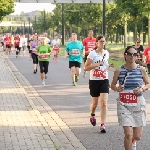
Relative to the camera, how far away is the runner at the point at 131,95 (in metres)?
7.19

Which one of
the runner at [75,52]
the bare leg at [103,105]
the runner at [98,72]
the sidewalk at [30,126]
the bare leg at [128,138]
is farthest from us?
the runner at [75,52]

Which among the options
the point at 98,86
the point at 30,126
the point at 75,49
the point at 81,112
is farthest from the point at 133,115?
the point at 75,49

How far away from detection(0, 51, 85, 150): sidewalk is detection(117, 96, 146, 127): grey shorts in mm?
1363

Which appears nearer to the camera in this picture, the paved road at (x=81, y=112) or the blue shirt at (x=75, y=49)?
the paved road at (x=81, y=112)

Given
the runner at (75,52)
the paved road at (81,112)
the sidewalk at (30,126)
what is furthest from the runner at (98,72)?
Answer: the runner at (75,52)

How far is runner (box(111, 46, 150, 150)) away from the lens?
719cm

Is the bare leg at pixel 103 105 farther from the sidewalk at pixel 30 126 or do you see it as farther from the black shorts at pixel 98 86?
the sidewalk at pixel 30 126

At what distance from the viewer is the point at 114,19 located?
67.8m

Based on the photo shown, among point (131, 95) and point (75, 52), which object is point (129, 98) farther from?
point (75, 52)

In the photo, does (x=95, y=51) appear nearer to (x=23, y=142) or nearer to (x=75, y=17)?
(x=23, y=142)

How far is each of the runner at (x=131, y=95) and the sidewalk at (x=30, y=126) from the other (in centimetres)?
139

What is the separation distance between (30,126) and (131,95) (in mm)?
3369

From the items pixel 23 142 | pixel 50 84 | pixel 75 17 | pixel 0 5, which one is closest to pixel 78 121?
pixel 23 142

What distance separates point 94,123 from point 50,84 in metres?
8.92
